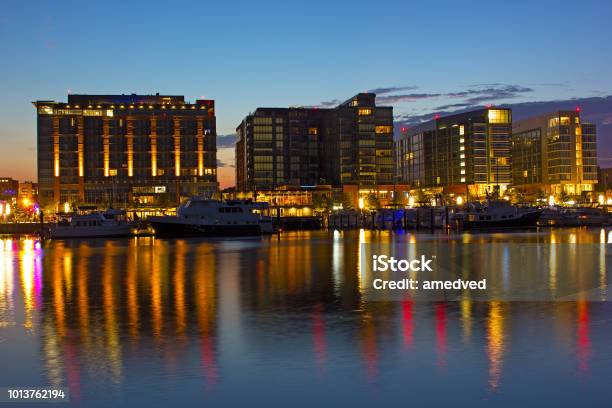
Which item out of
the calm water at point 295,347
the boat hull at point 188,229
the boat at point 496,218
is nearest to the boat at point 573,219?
the boat at point 496,218

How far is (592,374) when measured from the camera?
16688 millimetres

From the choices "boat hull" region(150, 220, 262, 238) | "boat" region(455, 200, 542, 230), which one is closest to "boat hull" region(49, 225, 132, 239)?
"boat hull" region(150, 220, 262, 238)

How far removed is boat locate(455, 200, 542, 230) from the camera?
114 meters

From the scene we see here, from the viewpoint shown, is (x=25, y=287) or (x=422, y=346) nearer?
(x=422, y=346)

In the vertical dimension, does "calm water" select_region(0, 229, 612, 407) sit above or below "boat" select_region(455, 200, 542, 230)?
below

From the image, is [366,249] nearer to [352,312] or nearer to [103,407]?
[352,312]

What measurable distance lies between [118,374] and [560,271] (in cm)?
2952

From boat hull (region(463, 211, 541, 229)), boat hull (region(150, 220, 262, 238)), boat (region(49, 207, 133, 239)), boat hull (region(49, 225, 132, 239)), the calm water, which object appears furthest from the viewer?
boat hull (region(463, 211, 541, 229))

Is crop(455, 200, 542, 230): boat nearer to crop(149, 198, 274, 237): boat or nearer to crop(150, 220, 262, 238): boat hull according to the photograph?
crop(149, 198, 274, 237): boat

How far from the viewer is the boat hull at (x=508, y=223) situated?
371 feet

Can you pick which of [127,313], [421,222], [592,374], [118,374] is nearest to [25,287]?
[127,313]

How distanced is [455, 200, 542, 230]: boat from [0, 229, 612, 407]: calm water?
8050cm

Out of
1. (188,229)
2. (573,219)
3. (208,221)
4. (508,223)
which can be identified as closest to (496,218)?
(508,223)

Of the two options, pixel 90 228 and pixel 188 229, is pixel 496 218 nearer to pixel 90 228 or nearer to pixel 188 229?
pixel 188 229
